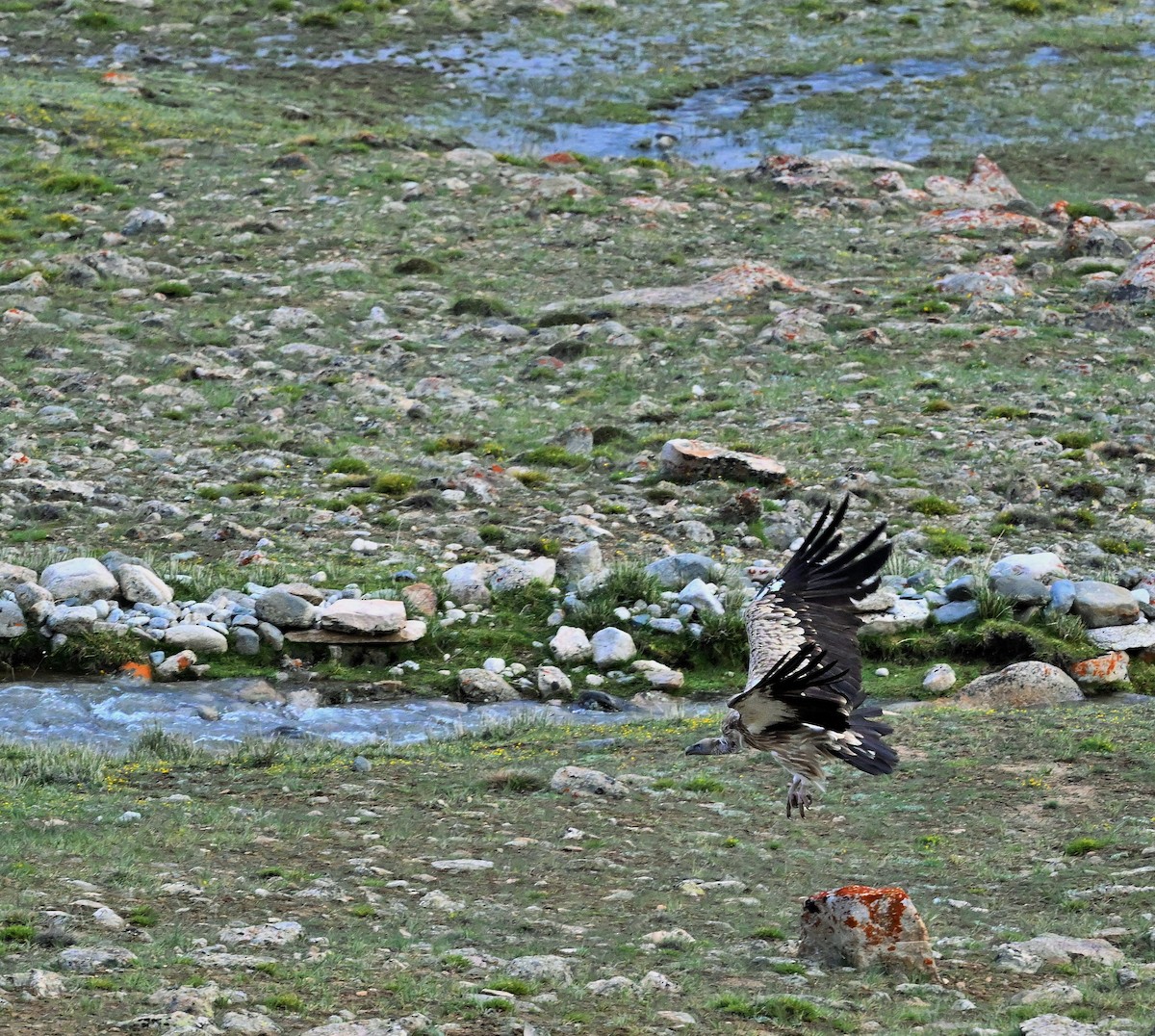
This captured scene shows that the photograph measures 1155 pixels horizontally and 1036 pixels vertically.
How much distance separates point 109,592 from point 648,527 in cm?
518

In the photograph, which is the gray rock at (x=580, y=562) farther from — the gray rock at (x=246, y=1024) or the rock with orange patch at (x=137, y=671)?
the gray rock at (x=246, y=1024)

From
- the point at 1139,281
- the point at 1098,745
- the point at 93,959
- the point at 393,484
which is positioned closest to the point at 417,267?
the point at 393,484

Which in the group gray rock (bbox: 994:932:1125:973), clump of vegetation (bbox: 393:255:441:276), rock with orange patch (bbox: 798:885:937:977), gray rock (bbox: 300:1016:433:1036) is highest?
gray rock (bbox: 300:1016:433:1036)

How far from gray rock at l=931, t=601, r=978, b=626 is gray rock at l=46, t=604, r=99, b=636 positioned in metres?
7.10

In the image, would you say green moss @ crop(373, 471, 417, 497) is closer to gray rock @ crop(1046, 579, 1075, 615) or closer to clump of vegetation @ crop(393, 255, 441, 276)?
gray rock @ crop(1046, 579, 1075, 615)

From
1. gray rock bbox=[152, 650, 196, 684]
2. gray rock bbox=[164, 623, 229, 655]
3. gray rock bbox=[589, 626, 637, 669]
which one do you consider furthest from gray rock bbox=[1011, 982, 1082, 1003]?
gray rock bbox=[164, 623, 229, 655]

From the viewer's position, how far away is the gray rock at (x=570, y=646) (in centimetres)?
1423

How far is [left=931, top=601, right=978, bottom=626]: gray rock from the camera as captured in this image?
47.8ft

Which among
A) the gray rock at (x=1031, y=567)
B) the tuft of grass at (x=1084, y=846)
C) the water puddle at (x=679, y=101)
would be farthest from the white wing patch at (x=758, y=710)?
the water puddle at (x=679, y=101)

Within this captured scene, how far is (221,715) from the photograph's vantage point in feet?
42.8

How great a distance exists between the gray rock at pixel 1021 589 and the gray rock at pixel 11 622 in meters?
8.13

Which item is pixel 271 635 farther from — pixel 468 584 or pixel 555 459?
pixel 555 459

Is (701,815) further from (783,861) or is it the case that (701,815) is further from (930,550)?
(930,550)

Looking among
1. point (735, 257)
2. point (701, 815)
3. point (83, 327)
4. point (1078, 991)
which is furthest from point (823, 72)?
point (1078, 991)
